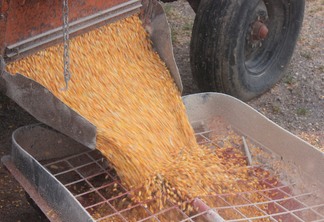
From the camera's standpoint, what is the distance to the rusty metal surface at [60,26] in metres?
3.14

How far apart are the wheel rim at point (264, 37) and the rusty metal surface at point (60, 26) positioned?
132 cm

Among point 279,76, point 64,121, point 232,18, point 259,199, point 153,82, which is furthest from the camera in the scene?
point 279,76

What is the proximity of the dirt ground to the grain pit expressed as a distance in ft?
2.29

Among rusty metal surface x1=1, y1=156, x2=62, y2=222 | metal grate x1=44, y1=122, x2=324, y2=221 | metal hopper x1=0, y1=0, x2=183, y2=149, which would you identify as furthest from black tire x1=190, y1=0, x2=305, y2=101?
rusty metal surface x1=1, y1=156, x2=62, y2=222

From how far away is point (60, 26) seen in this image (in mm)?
3287

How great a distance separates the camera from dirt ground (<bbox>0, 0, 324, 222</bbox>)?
12.3 feet

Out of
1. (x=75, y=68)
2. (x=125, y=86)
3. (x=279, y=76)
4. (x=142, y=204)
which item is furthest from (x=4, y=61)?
(x=279, y=76)

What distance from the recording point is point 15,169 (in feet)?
10.4

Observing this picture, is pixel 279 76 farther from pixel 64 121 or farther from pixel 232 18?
pixel 64 121

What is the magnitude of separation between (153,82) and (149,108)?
205 millimetres

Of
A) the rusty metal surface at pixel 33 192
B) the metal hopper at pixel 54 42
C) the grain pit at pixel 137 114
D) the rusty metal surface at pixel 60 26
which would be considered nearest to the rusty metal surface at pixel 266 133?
the grain pit at pixel 137 114

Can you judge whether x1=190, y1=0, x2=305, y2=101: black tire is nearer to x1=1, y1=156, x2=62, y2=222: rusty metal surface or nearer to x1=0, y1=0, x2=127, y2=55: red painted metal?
x1=0, y1=0, x2=127, y2=55: red painted metal

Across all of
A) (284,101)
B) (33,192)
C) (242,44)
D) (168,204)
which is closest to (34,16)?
(33,192)

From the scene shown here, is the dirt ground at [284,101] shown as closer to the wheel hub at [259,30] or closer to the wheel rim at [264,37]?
the wheel rim at [264,37]
